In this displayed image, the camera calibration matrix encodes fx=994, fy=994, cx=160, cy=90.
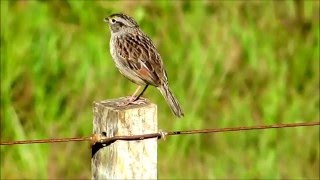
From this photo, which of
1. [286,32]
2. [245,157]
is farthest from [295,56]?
[245,157]

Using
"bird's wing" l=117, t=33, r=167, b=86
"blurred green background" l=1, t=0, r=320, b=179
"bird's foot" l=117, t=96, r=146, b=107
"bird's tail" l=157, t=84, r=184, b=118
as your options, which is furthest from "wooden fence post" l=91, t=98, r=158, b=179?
"blurred green background" l=1, t=0, r=320, b=179

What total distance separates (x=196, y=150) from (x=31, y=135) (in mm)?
1386

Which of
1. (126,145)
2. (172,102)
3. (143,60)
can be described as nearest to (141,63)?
(143,60)

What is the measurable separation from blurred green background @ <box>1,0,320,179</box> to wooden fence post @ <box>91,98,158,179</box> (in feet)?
10.3

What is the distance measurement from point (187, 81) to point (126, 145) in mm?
4652

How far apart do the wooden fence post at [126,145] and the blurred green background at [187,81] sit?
3129 millimetres

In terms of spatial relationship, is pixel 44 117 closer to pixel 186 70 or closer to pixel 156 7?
pixel 186 70

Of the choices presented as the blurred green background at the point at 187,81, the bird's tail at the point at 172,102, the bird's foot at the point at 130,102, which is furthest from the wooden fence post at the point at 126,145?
the blurred green background at the point at 187,81

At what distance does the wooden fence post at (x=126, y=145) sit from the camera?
464 centimetres

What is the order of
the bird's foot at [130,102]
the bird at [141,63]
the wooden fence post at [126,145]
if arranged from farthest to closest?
the bird at [141,63]
the bird's foot at [130,102]
the wooden fence post at [126,145]

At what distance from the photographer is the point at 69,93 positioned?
347 inches

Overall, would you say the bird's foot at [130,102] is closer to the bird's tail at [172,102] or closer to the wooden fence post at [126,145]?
the wooden fence post at [126,145]

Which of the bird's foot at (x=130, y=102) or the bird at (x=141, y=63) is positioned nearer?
the bird's foot at (x=130, y=102)

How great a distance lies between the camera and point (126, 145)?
15.2 feet
